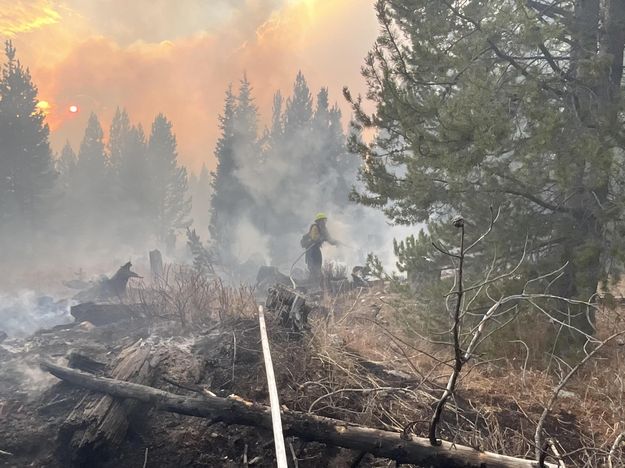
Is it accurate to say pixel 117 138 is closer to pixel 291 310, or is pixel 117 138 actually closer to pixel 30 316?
pixel 30 316

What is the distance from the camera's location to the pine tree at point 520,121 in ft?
14.9

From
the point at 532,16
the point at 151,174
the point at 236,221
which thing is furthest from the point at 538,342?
the point at 151,174

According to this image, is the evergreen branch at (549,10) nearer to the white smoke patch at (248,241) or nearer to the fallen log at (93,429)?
the fallen log at (93,429)

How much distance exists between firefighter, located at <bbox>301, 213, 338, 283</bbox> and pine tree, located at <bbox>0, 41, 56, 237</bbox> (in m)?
25.3

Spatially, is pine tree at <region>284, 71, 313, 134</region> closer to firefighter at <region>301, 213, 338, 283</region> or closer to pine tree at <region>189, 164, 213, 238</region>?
firefighter at <region>301, 213, 338, 283</region>

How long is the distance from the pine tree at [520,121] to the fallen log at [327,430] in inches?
112

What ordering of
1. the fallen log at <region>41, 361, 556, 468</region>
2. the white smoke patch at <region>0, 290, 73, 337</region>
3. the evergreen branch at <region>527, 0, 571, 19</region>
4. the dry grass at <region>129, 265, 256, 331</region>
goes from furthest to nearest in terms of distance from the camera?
the white smoke patch at <region>0, 290, 73, 337</region> < the dry grass at <region>129, 265, 256, 331</region> < the evergreen branch at <region>527, 0, 571, 19</region> < the fallen log at <region>41, 361, 556, 468</region>

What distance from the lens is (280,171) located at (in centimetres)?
3378

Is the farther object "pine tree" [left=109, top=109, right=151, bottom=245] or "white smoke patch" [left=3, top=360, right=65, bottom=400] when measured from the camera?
"pine tree" [left=109, top=109, right=151, bottom=245]

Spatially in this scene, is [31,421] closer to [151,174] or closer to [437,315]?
[437,315]

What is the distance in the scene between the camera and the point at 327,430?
115 inches

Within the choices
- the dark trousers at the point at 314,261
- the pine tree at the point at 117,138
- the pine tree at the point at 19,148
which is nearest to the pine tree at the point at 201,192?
the pine tree at the point at 117,138

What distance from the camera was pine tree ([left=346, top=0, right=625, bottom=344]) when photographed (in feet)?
14.9

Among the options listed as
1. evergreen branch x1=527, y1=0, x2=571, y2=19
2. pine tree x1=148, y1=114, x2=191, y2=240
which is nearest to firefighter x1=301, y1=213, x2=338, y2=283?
evergreen branch x1=527, y1=0, x2=571, y2=19
